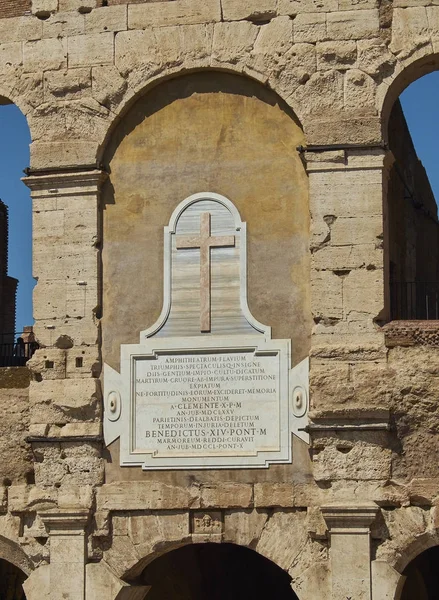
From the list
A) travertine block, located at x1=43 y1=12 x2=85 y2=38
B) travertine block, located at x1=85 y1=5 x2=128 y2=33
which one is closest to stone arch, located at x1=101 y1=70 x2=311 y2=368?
travertine block, located at x1=85 y1=5 x2=128 y2=33

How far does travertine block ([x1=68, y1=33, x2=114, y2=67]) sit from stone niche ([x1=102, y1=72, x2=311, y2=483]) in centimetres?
65

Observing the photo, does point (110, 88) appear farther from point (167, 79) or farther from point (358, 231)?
Answer: point (358, 231)

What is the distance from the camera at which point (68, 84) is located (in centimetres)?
1761

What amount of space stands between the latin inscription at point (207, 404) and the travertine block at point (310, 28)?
11.7ft

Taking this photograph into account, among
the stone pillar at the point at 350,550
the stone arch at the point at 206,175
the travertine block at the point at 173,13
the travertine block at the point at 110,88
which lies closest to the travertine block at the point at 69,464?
the stone arch at the point at 206,175

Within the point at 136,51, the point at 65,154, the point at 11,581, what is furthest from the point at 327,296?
the point at 11,581

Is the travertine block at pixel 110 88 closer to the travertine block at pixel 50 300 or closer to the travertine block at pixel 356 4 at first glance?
the travertine block at pixel 50 300

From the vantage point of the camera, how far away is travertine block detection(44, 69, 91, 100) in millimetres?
17578

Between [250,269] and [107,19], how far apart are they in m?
3.39

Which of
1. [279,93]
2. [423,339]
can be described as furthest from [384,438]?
[279,93]

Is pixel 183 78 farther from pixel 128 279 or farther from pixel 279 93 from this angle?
pixel 128 279

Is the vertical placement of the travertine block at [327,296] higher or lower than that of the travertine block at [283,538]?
higher

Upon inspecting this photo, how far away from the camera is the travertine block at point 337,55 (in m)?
16.9

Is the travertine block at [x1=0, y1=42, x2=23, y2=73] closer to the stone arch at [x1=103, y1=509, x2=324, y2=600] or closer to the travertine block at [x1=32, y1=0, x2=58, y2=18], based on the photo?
the travertine block at [x1=32, y1=0, x2=58, y2=18]
